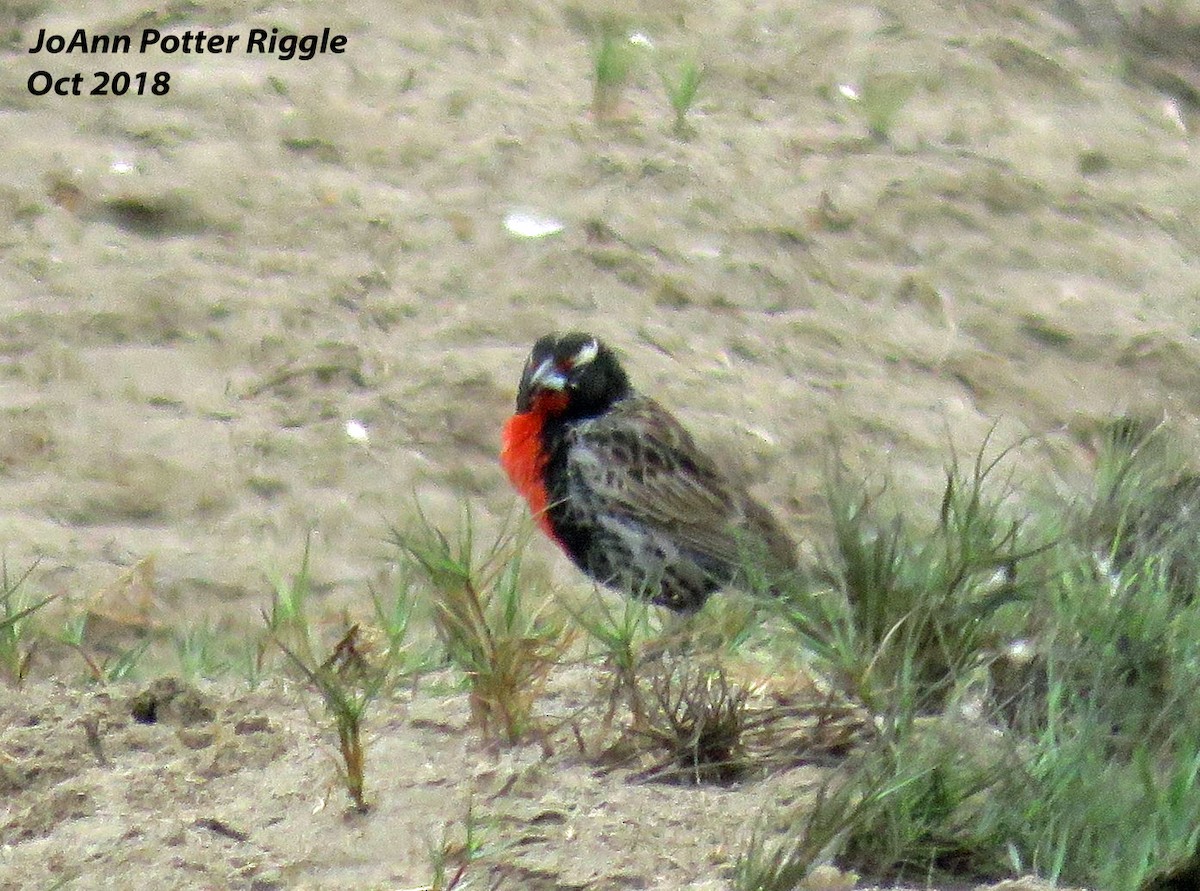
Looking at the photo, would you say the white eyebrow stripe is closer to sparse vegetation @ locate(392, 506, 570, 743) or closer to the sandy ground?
the sandy ground

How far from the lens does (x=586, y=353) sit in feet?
20.5

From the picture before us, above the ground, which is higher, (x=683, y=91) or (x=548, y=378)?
(x=683, y=91)

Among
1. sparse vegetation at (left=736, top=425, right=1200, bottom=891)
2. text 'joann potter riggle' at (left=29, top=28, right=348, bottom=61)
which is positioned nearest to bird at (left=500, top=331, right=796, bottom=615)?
sparse vegetation at (left=736, top=425, right=1200, bottom=891)

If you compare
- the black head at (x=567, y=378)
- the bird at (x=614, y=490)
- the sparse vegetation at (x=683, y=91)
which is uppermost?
the sparse vegetation at (x=683, y=91)

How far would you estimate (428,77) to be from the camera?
27.0 feet

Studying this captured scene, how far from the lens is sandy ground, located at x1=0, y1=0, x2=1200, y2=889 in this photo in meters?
6.79

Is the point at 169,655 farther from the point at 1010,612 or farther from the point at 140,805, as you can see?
the point at 1010,612

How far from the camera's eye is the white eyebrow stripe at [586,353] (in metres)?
6.22

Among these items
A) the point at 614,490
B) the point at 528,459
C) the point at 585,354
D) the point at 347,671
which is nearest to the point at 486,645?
the point at 347,671

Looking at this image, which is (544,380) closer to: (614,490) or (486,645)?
(614,490)

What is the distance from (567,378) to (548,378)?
2.6 inches

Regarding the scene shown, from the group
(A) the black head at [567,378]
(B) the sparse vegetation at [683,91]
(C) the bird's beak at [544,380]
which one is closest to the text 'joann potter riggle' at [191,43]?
(B) the sparse vegetation at [683,91]

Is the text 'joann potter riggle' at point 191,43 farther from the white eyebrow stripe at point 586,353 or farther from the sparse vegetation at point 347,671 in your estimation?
the sparse vegetation at point 347,671

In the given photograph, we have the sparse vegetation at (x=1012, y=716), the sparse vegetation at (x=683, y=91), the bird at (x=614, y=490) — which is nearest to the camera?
the sparse vegetation at (x=1012, y=716)
